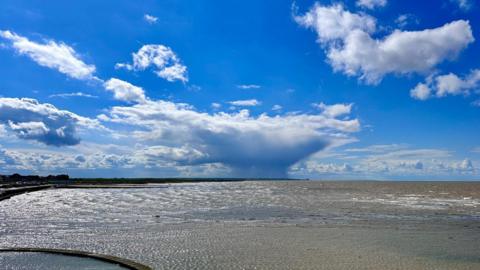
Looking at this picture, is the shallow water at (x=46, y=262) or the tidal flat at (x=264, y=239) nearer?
the shallow water at (x=46, y=262)

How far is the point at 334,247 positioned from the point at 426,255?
3.97 meters

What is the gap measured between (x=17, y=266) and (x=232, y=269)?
7637 millimetres

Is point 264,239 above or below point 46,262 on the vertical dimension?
above

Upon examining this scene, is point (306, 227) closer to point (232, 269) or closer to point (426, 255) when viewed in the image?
point (426, 255)

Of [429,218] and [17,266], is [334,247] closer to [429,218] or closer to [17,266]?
[17,266]

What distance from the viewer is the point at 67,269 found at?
14492mm

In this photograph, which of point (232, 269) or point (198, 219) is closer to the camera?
point (232, 269)

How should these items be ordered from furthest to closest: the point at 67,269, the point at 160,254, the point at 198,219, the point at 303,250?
the point at 198,219, the point at 303,250, the point at 160,254, the point at 67,269

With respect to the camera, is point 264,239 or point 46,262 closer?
point 46,262

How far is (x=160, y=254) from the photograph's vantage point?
1756 centimetres

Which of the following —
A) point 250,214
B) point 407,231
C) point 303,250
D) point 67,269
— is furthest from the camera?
point 250,214

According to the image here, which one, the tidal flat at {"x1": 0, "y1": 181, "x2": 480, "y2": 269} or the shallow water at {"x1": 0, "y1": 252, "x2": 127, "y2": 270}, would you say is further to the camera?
the tidal flat at {"x1": 0, "y1": 181, "x2": 480, "y2": 269}

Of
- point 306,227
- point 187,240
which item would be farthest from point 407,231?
point 187,240

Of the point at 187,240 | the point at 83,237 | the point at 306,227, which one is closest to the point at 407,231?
the point at 306,227
